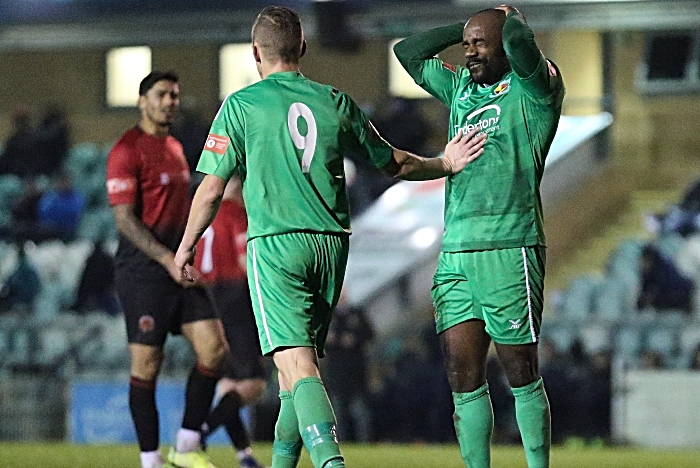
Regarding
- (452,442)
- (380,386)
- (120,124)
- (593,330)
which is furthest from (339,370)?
(120,124)

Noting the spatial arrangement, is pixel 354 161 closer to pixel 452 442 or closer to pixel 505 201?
pixel 452 442

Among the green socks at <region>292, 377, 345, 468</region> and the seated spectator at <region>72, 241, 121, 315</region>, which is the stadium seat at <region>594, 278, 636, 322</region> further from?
the green socks at <region>292, 377, 345, 468</region>

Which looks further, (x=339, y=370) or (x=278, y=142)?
(x=339, y=370)

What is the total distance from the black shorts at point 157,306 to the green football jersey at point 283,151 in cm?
228

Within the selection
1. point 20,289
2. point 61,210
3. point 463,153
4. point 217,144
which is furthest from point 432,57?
point 61,210

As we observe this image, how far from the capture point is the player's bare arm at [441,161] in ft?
18.2

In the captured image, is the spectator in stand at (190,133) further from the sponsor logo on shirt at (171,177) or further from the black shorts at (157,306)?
the black shorts at (157,306)

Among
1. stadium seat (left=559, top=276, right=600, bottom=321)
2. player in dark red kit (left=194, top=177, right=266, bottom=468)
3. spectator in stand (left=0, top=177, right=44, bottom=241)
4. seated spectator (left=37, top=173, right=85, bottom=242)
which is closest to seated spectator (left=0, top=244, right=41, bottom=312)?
spectator in stand (left=0, top=177, right=44, bottom=241)

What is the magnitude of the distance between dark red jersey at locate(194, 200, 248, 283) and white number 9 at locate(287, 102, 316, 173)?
11.7ft

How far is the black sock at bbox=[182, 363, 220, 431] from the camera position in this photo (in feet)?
25.1

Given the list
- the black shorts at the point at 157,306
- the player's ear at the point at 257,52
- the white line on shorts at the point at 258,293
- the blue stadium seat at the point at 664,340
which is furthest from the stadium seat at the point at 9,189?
the white line on shorts at the point at 258,293

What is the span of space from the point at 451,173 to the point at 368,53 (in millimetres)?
13623

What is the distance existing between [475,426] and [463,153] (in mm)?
1182

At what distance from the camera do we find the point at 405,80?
20.0 m
